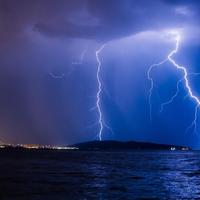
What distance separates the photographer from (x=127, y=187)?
106 feet

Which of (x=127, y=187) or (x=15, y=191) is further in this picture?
(x=127, y=187)

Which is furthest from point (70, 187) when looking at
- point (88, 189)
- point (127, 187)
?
point (127, 187)

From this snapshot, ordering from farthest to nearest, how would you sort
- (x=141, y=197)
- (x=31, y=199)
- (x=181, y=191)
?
1. (x=181, y=191)
2. (x=141, y=197)
3. (x=31, y=199)

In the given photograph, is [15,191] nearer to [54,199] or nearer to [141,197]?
[54,199]

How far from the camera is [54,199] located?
2497 cm

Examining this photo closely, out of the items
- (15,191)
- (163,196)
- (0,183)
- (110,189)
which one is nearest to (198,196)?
(163,196)

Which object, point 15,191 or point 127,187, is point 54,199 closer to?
point 15,191

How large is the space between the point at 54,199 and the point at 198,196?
867 centimetres

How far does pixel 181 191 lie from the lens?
30.4 m

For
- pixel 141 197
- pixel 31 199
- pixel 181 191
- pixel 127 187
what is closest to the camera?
pixel 31 199

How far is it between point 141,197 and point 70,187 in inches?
250

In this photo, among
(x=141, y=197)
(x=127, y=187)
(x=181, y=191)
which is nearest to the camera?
(x=141, y=197)

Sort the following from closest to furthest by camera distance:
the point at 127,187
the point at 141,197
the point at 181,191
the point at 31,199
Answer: the point at 31,199 → the point at 141,197 → the point at 181,191 → the point at 127,187

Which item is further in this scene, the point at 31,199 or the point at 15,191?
the point at 15,191
